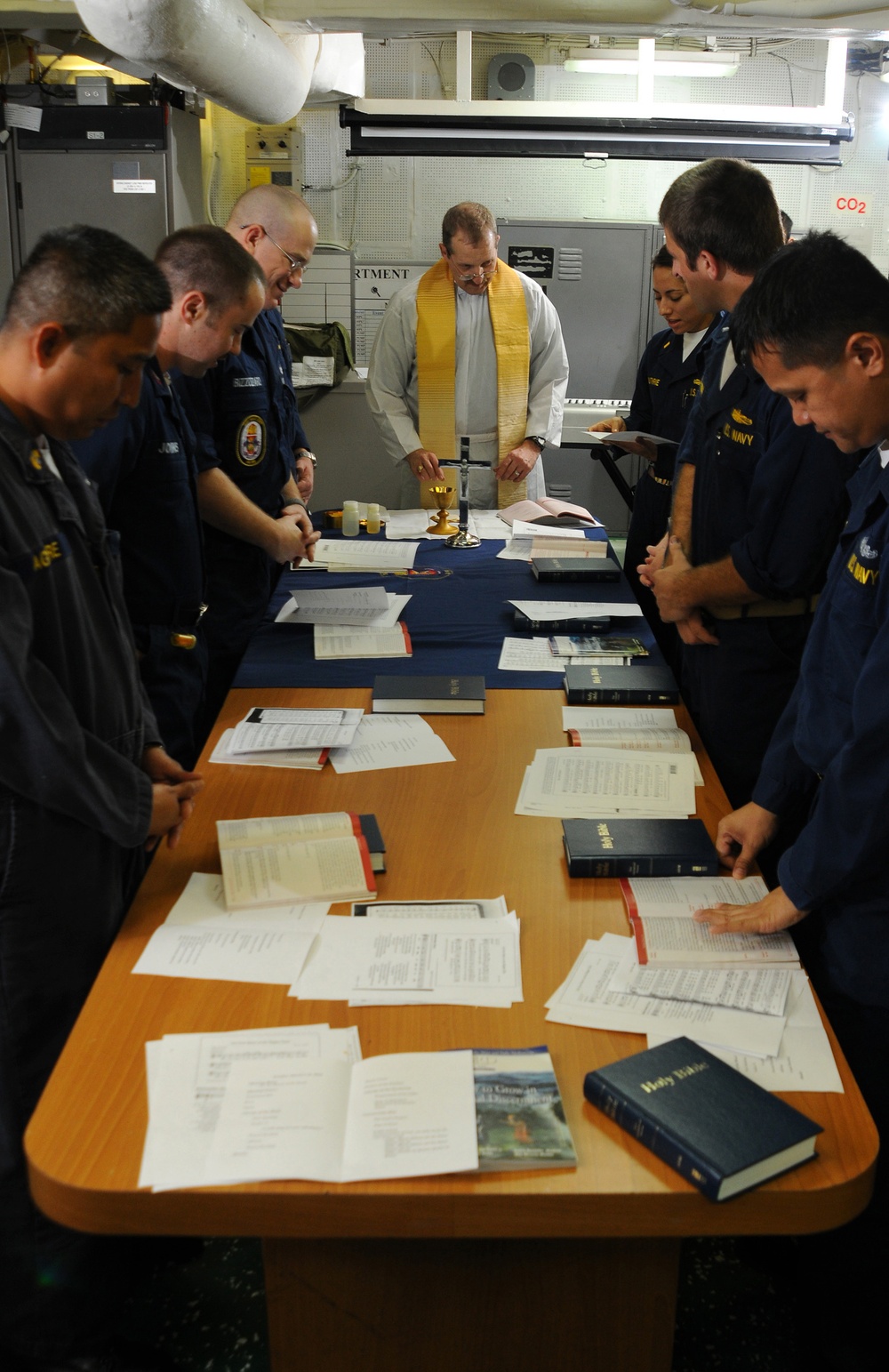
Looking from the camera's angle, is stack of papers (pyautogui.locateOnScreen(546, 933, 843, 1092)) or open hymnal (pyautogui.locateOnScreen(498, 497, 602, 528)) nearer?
stack of papers (pyautogui.locateOnScreen(546, 933, 843, 1092))

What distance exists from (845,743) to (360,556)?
219 centimetres

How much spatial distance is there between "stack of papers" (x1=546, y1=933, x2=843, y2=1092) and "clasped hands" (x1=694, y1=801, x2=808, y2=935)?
0.06 metres

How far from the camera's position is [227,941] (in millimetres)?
1385

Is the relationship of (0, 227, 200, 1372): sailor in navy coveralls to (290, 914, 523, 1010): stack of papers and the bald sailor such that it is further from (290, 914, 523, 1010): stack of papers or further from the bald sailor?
the bald sailor

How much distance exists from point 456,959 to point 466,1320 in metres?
0.40

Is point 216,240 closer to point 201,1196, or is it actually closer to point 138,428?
point 138,428

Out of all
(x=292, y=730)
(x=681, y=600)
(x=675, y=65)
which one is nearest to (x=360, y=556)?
(x=681, y=600)

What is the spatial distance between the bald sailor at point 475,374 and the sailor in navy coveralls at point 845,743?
281cm

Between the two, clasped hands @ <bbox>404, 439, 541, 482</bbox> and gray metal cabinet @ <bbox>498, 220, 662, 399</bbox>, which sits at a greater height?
gray metal cabinet @ <bbox>498, 220, 662, 399</bbox>

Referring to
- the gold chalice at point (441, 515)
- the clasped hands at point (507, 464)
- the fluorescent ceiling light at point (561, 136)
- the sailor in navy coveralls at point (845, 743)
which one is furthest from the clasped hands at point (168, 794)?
the fluorescent ceiling light at point (561, 136)

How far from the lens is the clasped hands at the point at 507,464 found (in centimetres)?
407

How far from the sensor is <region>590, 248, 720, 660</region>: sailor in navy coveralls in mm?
3447

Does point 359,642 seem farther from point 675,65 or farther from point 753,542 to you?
point 675,65

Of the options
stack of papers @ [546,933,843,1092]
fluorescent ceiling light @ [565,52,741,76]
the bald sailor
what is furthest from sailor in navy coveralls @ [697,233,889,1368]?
fluorescent ceiling light @ [565,52,741,76]
